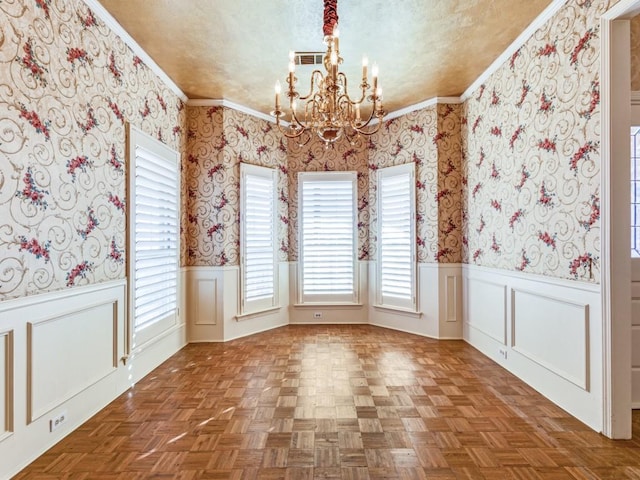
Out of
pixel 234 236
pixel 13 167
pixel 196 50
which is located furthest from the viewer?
pixel 234 236

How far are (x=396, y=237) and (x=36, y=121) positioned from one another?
4.11 metres

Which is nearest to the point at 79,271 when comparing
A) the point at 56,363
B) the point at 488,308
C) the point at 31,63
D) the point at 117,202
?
the point at 56,363

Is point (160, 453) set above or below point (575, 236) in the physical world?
below

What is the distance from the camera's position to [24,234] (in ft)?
6.91

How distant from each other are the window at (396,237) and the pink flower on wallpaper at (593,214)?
2476 millimetres

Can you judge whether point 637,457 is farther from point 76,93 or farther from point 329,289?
point 76,93

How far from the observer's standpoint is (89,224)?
8.89 ft

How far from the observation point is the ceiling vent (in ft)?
11.3

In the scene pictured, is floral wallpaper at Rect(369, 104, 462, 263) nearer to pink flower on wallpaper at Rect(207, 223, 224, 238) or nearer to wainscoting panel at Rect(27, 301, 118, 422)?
pink flower on wallpaper at Rect(207, 223, 224, 238)

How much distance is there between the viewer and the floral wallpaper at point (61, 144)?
6.68 feet

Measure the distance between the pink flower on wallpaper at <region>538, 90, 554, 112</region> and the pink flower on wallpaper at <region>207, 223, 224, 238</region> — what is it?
3.61 metres

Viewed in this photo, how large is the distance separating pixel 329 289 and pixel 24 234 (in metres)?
3.97

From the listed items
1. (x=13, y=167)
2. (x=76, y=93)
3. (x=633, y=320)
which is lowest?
(x=633, y=320)

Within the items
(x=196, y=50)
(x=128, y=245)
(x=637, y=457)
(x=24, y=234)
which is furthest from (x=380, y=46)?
(x=637, y=457)
